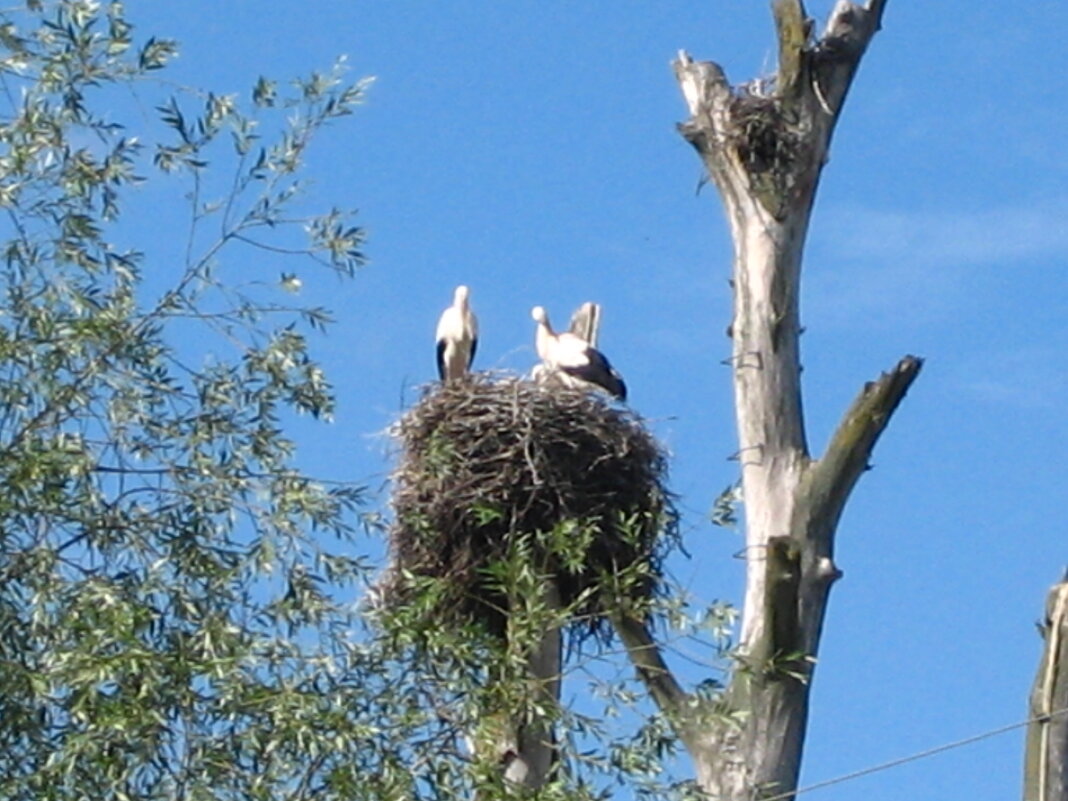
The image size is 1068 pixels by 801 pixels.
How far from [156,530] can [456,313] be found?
666 cm

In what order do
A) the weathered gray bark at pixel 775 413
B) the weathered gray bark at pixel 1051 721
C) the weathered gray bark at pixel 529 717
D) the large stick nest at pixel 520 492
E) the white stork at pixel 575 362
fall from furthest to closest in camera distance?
the white stork at pixel 575 362 < the large stick nest at pixel 520 492 < the weathered gray bark at pixel 775 413 < the weathered gray bark at pixel 1051 721 < the weathered gray bark at pixel 529 717

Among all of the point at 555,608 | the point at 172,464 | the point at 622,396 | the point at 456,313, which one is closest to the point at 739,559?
the point at 555,608

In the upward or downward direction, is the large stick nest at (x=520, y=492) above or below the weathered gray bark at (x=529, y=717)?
above

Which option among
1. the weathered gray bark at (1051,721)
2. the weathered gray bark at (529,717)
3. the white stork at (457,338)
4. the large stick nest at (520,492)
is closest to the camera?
the weathered gray bark at (529,717)

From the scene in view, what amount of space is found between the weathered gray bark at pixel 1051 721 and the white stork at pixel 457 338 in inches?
209

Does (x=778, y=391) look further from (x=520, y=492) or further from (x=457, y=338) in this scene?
(x=457, y=338)

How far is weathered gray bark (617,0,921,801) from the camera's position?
11336 mm

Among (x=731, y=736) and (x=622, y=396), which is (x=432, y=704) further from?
(x=622, y=396)

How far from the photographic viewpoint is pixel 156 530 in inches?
369

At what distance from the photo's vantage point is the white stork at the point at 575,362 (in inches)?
551

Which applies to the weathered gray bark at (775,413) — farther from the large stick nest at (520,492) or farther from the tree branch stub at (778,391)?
the large stick nest at (520,492)

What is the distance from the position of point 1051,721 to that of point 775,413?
2069mm

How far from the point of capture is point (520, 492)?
41.6 ft

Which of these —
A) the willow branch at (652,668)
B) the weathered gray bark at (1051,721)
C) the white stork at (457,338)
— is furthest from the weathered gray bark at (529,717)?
the white stork at (457,338)
